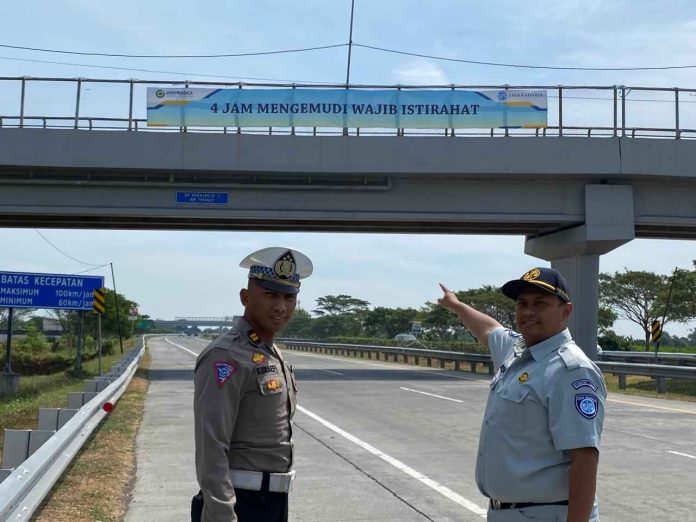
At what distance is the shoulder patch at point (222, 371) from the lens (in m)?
3.27

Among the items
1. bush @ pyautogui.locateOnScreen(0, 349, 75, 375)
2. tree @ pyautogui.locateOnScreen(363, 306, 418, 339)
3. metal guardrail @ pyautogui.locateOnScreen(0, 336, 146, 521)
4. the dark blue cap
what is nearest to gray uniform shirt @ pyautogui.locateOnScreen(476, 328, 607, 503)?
the dark blue cap

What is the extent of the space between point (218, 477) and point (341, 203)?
22858mm

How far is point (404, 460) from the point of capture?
10.4 metres

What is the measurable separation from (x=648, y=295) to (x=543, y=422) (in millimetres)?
56569

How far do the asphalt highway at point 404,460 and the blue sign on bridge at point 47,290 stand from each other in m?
8.59

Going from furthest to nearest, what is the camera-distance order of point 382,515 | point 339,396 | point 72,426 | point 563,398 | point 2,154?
point 2,154 < point 339,396 < point 72,426 < point 382,515 < point 563,398

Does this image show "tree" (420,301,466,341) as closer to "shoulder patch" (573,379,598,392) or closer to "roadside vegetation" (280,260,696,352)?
"roadside vegetation" (280,260,696,352)

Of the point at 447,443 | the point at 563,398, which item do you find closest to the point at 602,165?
the point at 447,443

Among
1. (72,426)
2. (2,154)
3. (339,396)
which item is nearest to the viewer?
(72,426)

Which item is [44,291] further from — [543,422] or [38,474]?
[543,422]

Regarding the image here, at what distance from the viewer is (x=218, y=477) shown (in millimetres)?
3217

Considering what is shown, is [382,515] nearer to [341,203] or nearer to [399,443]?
[399,443]

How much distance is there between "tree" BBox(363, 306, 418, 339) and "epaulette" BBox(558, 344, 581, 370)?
81940mm

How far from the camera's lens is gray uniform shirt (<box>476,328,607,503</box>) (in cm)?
308
